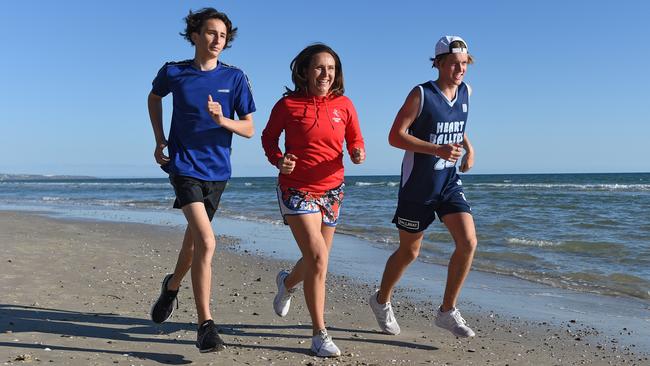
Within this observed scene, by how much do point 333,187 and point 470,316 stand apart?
1.94m

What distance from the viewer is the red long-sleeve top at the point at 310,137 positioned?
3832 millimetres

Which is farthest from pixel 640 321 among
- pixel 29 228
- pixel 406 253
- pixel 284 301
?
pixel 29 228

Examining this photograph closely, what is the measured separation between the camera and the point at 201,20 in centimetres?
395

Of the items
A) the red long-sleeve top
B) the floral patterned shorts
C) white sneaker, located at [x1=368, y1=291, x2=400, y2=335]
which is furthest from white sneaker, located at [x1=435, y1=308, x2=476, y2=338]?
the red long-sleeve top

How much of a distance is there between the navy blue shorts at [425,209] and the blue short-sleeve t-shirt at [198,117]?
1182 mm

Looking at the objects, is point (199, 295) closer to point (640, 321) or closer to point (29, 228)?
point (640, 321)

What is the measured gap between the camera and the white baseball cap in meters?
4.09

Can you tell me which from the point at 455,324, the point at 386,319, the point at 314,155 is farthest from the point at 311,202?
the point at 455,324

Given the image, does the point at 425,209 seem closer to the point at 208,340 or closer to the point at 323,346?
the point at 323,346

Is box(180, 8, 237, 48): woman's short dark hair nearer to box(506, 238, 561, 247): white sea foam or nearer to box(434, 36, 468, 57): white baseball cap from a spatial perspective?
box(434, 36, 468, 57): white baseball cap

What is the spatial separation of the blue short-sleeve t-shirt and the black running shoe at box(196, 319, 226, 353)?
2.90 ft

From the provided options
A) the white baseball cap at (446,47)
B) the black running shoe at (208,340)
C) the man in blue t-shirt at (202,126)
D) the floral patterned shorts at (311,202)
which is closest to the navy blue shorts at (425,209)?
the floral patterned shorts at (311,202)

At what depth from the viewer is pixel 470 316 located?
5156mm

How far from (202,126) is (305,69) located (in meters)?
0.72
